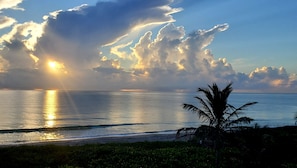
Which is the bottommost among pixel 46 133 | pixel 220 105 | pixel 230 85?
pixel 46 133

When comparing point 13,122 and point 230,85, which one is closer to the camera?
point 230,85

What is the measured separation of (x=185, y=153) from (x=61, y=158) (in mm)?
9968

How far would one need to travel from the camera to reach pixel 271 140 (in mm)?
24359

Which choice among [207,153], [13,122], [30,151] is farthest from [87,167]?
[13,122]

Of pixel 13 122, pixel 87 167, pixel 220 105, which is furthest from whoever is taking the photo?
pixel 13 122

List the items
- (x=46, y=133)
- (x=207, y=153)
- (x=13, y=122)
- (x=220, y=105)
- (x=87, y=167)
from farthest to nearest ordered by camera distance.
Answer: (x=13, y=122) < (x=46, y=133) < (x=207, y=153) < (x=87, y=167) < (x=220, y=105)

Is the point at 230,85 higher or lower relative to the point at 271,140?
higher

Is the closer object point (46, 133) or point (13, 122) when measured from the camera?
point (46, 133)

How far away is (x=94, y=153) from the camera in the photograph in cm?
2362

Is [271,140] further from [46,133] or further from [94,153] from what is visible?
[46,133]

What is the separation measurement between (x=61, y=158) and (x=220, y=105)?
12.8 m

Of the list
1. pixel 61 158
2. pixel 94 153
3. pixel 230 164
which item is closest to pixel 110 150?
pixel 94 153

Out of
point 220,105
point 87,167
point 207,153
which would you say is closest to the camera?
point 220,105

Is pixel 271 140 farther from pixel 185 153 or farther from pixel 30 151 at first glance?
pixel 30 151
